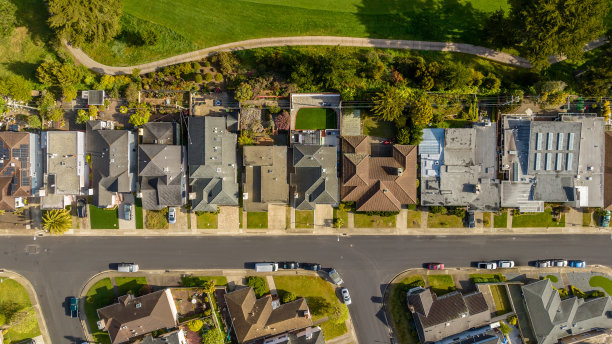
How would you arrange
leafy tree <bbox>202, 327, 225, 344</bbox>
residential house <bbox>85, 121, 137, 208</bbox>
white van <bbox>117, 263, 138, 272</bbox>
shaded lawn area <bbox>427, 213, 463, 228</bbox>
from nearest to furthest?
1. residential house <bbox>85, 121, 137, 208</bbox>
2. leafy tree <bbox>202, 327, 225, 344</bbox>
3. white van <bbox>117, 263, 138, 272</bbox>
4. shaded lawn area <bbox>427, 213, 463, 228</bbox>

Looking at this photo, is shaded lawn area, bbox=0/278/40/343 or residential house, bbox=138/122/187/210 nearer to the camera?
residential house, bbox=138/122/187/210

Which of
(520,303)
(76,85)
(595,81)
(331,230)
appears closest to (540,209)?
(520,303)

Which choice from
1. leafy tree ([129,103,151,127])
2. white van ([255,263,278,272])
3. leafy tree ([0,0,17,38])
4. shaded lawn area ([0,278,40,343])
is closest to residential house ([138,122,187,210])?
leafy tree ([129,103,151,127])

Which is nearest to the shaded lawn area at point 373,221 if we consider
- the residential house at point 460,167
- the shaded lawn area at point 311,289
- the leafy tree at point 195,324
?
the residential house at point 460,167

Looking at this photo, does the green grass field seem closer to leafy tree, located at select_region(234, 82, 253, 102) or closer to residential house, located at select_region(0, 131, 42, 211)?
leafy tree, located at select_region(234, 82, 253, 102)

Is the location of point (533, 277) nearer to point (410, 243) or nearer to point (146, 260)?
point (410, 243)

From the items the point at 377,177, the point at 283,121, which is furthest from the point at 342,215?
the point at 283,121
